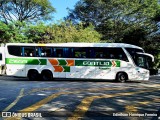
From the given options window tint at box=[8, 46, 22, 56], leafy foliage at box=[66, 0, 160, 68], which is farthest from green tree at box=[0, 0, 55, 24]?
window tint at box=[8, 46, 22, 56]

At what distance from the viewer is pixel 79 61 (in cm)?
2344

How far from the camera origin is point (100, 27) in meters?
54.8

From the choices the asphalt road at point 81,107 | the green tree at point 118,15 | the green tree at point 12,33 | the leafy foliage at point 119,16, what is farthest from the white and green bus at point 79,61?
the green tree at point 118,15

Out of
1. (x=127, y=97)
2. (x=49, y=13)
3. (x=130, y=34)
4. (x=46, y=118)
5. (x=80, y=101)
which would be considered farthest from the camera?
(x=49, y=13)

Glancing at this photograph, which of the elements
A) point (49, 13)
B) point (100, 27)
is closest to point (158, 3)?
point (100, 27)

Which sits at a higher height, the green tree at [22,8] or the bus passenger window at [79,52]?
the green tree at [22,8]

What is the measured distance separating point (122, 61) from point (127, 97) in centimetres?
1029

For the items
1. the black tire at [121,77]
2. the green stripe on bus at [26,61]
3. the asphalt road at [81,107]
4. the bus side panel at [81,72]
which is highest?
the green stripe on bus at [26,61]

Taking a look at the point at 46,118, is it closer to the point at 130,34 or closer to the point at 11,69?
the point at 11,69

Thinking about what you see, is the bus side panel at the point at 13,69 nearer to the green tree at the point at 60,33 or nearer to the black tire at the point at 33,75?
the black tire at the point at 33,75

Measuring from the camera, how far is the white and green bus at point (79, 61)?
23.1 meters

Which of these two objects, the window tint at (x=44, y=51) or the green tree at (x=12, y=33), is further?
the green tree at (x=12, y=33)

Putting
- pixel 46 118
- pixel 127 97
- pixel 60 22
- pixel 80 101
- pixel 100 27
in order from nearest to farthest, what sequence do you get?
pixel 46 118 < pixel 80 101 < pixel 127 97 < pixel 60 22 < pixel 100 27

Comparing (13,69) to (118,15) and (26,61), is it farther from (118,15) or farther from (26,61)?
(118,15)
